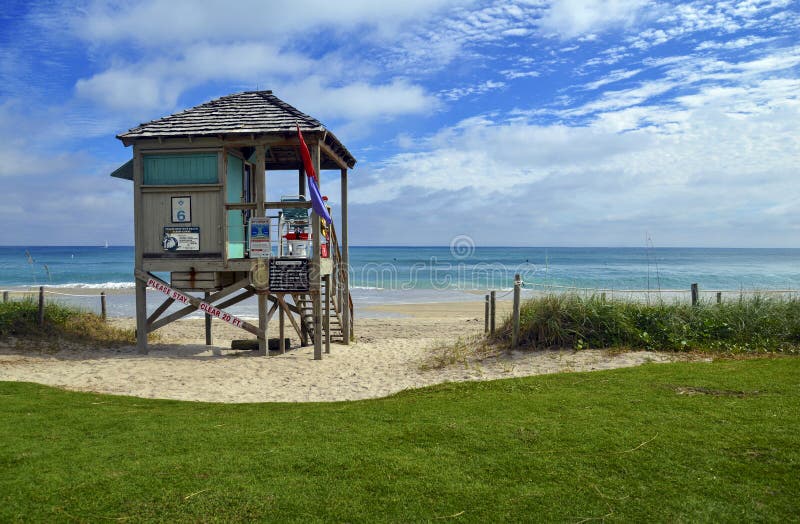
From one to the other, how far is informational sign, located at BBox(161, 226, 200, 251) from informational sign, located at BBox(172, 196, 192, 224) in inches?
7.1

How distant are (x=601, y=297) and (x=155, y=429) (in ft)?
30.4

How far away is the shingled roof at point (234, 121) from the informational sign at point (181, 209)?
4.64ft

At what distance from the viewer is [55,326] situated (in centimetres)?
1387

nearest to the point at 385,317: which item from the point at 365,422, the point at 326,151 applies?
the point at 326,151

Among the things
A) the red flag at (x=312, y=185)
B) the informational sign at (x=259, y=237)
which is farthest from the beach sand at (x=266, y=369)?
the red flag at (x=312, y=185)

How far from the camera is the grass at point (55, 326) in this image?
13188 mm

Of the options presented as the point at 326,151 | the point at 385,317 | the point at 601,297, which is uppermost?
the point at 326,151

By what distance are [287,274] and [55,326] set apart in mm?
6774

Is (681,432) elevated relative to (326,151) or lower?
lower

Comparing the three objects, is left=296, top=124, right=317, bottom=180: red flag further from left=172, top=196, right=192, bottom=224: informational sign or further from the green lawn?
the green lawn

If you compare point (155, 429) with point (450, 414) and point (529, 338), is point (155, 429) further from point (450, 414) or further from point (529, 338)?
point (529, 338)

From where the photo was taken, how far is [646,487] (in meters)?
4.09

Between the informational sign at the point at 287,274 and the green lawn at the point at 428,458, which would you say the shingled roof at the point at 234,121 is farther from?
the green lawn at the point at 428,458

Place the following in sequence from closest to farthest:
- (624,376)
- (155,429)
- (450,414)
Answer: (155,429)
(450,414)
(624,376)
